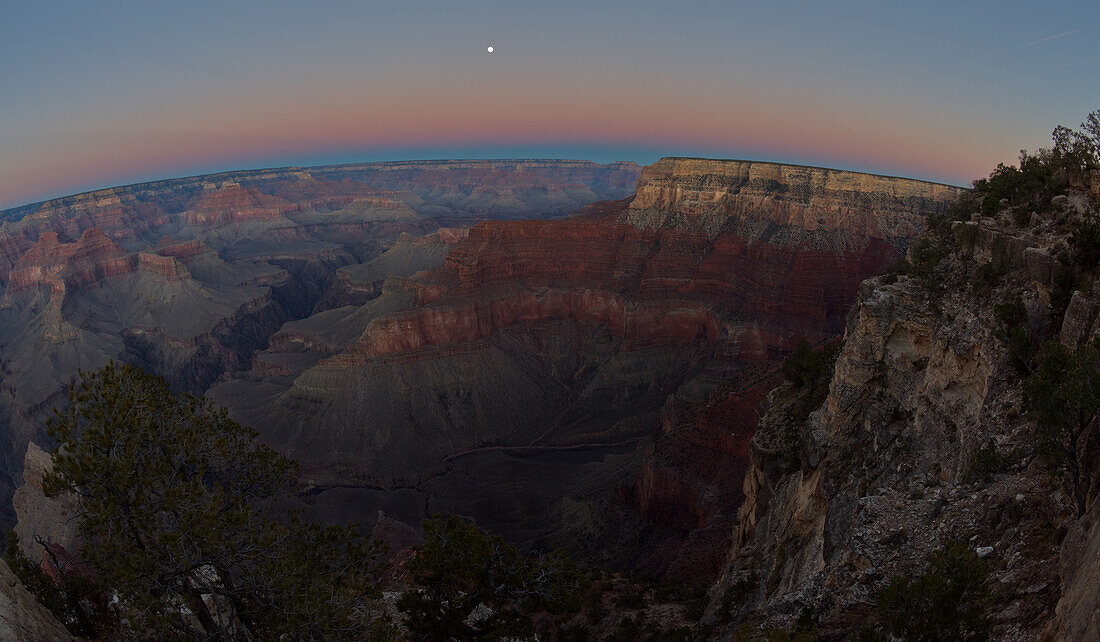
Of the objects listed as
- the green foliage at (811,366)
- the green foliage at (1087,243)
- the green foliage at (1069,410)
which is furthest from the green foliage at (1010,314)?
the green foliage at (811,366)

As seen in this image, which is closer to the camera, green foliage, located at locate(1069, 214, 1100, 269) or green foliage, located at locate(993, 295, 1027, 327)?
green foliage, located at locate(1069, 214, 1100, 269)

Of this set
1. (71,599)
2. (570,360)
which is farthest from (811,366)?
(570,360)

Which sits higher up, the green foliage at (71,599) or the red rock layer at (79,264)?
the red rock layer at (79,264)

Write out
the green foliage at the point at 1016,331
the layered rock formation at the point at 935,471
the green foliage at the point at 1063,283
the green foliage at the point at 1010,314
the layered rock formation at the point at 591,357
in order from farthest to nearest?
the layered rock formation at the point at 591,357
the green foliage at the point at 1010,314
the green foliage at the point at 1063,283
the green foliage at the point at 1016,331
the layered rock formation at the point at 935,471

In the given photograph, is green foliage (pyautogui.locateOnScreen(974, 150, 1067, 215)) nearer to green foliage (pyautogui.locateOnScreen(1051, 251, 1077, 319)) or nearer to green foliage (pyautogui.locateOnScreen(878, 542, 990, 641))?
green foliage (pyautogui.locateOnScreen(1051, 251, 1077, 319))

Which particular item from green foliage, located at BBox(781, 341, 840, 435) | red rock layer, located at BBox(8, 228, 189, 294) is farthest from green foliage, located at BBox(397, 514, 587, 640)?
red rock layer, located at BBox(8, 228, 189, 294)

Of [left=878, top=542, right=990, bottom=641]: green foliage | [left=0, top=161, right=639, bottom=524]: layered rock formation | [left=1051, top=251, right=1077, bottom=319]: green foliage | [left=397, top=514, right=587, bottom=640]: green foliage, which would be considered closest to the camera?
[left=878, top=542, right=990, bottom=641]: green foliage

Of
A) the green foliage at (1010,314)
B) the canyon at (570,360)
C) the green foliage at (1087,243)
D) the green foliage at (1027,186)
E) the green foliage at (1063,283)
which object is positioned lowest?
the canyon at (570,360)

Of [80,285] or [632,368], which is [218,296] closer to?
[80,285]

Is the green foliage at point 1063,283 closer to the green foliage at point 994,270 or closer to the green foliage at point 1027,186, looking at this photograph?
the green foliage at point 994,270
